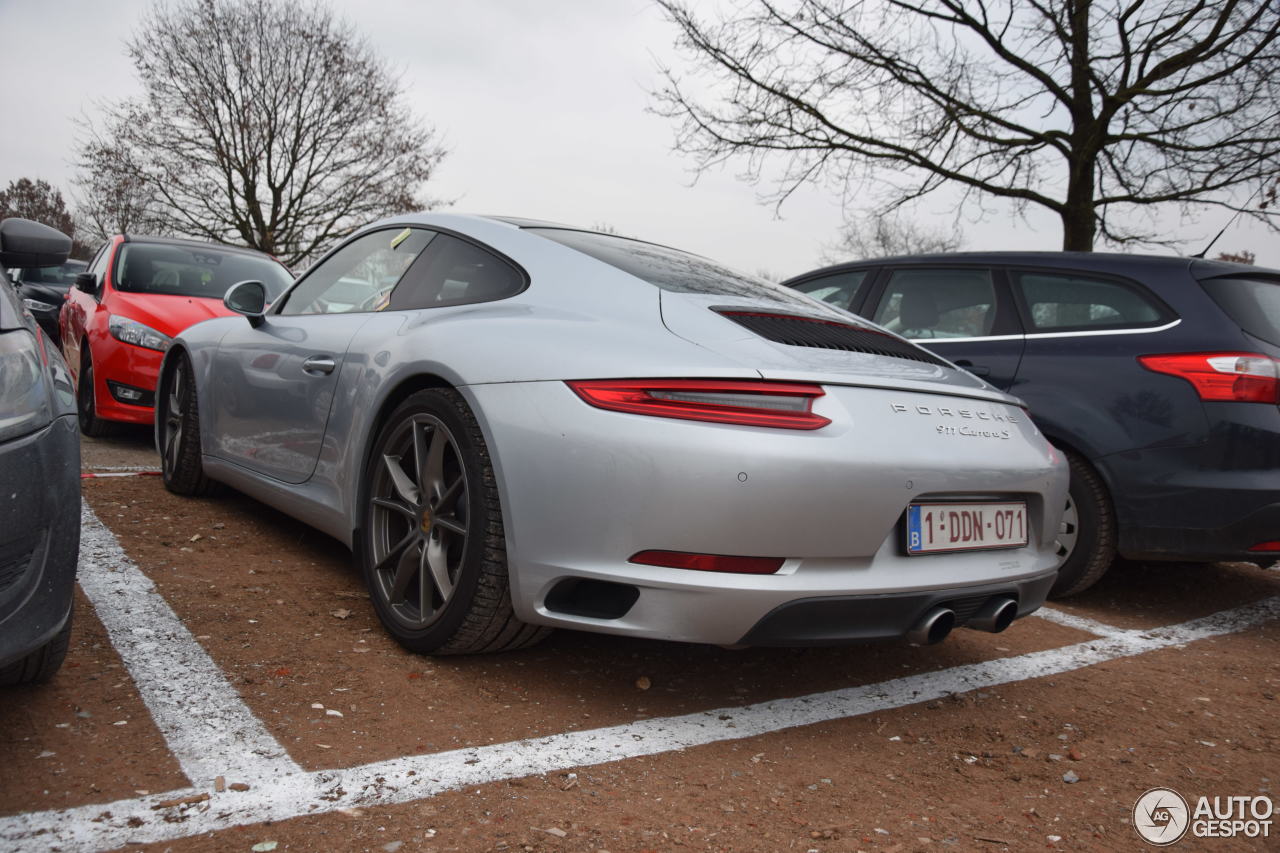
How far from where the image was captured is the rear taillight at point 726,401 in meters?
2.30

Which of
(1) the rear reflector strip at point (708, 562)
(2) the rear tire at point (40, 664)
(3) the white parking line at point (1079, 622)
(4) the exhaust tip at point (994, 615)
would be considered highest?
(1) the rear reflector strip at point (708, 562)

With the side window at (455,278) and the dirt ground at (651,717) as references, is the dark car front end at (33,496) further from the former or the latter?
the side window at (455,278)

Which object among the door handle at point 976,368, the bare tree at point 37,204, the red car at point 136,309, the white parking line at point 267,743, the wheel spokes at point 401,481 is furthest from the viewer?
the bare tree at point 37,204

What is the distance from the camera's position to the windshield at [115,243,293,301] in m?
7.04

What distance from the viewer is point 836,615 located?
7.75 feet

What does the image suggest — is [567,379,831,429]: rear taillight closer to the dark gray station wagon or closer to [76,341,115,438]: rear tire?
the dark gray station wagon

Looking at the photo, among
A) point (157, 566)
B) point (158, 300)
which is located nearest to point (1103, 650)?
point (157, 566)

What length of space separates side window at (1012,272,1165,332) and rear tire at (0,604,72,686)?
3.99 metres

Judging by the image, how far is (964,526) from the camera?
2.60 m

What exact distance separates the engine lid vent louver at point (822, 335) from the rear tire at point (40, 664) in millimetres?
1849

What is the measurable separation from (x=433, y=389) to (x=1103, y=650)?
8.79 ft

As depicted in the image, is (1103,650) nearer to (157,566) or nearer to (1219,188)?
(157,566)

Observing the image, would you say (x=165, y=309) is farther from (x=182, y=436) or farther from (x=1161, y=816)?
(x=1161, y=816)

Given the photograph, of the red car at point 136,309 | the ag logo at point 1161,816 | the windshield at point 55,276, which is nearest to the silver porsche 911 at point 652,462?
the ag logo at point 1161,816
